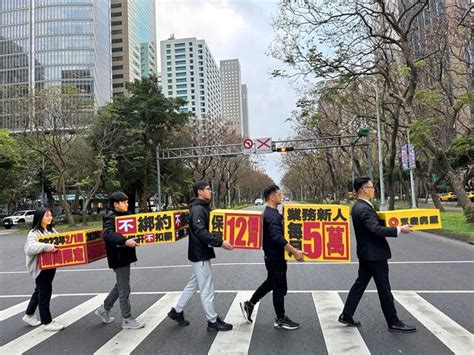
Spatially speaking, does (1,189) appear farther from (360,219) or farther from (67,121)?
(360,219)

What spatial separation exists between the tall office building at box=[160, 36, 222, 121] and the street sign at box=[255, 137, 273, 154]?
64.0 m

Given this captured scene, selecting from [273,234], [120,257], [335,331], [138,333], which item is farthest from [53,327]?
[335,331]

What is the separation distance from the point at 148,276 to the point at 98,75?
91727 millimetres

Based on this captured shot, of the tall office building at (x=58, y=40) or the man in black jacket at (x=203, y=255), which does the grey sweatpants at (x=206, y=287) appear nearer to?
the man in black jacket at (x=203, y=255)

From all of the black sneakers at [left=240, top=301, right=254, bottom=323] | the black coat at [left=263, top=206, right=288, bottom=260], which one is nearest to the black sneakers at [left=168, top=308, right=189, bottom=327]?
the black sneakers at [left=240, top=301, right=254, bottom=323]

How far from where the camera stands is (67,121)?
2791cm

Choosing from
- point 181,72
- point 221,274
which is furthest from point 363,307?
point 181,72

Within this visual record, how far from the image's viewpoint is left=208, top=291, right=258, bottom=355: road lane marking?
467 cm

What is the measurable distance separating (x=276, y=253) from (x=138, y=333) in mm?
2014

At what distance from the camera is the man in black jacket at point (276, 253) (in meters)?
5.19

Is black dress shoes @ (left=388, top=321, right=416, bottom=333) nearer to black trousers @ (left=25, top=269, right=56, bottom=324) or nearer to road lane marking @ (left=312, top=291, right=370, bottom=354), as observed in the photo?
road lane marking @ (left=312, top=291, right=370, bottom=354)

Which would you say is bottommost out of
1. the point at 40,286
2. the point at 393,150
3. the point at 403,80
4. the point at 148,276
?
the point at 148,276

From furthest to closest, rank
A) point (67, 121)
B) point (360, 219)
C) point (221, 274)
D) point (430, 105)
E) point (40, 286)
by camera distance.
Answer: point (67, 121) < point (430, 105) < point (221, 274) < point (40, 286) < point (360, 219)

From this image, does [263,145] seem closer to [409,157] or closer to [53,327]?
[409,157]
